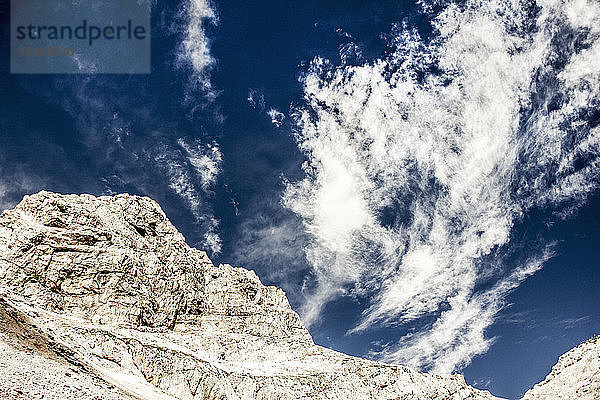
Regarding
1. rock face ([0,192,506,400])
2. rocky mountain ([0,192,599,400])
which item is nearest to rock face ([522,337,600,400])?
rocky mountain ([0,192,599,400])

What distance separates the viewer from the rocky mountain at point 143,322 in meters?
53.9

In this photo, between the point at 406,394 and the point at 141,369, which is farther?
the point at 406,394

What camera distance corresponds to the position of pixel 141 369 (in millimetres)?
64125

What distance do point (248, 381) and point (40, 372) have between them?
162ft

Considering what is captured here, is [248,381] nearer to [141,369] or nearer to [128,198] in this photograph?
[141,369]

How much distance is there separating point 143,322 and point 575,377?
300 ft

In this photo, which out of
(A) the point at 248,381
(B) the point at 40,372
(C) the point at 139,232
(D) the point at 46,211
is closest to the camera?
(B) the point at 40,372

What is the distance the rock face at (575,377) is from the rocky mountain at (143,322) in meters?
1.10

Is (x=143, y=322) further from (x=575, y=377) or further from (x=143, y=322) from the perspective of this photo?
(x=575, y=377)

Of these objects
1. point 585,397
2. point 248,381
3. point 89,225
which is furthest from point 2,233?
point 585,397

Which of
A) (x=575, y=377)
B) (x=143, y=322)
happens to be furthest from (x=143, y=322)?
(x=575, y=377)

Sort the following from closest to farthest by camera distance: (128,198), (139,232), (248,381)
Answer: (248,381) → (139,232) → (128,198)

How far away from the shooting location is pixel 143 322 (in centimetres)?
9325

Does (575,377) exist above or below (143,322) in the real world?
below
